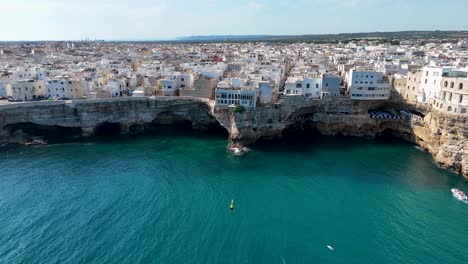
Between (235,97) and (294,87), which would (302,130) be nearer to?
(294,87)

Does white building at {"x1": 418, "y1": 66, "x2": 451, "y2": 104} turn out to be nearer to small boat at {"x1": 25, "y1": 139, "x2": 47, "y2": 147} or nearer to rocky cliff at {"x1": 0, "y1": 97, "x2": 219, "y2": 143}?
rocky cliff at {"x1": 0, "y1": 97, "x2": 219, "y2": 143}

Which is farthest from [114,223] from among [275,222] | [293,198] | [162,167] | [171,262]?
[293,198]

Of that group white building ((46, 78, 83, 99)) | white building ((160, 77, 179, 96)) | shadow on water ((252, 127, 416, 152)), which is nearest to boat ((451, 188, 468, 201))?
shadow on water ((252, 127, 416, 152))

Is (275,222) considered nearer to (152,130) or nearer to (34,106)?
(152,130)

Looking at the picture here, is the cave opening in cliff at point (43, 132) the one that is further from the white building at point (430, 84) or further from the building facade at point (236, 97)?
the white building at point (430, 84)

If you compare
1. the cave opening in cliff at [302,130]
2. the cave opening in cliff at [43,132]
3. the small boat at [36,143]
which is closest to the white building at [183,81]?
the cave opening in cliff at [43,132]

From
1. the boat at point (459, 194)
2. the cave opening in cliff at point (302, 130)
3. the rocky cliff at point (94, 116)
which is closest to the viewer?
the boat at point (459, 194)
